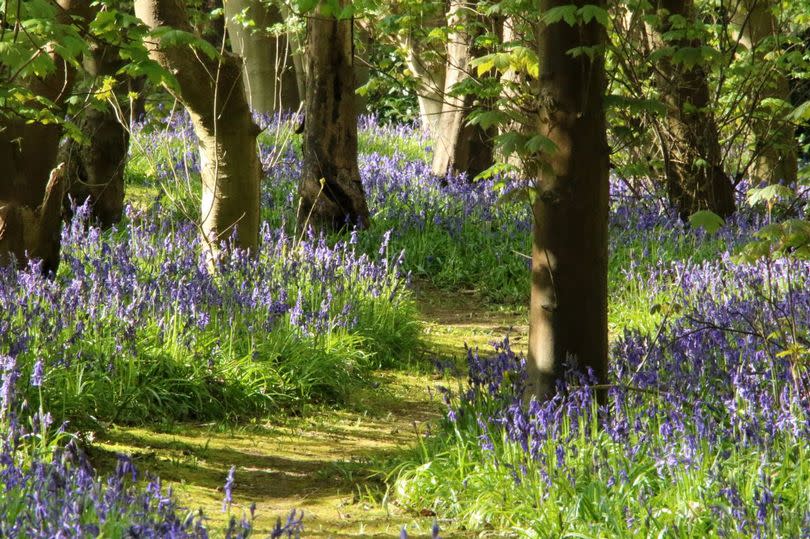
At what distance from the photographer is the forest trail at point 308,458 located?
4.25 meters

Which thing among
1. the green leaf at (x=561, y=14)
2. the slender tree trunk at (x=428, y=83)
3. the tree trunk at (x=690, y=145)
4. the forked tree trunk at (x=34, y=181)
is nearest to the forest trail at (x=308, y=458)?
the forked tree trunk at (x=34, y=181)

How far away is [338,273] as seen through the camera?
7.38m

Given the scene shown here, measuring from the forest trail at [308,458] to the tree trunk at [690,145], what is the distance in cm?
505

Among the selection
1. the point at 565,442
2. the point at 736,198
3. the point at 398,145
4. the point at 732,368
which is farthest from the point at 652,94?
the point at 398,145

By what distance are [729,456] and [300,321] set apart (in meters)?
3.42

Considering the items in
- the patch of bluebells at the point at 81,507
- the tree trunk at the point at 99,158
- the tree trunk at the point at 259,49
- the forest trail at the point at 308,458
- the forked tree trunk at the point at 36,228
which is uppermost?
the tree trunk at the point at 259,49

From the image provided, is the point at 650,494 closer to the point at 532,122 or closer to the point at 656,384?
the point at 656,384

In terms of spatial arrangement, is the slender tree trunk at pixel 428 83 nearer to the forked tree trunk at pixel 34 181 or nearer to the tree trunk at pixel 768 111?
the tree trunk at pixel 768 111

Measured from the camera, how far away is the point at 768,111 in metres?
11.1

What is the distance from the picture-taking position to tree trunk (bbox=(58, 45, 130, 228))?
9.59m

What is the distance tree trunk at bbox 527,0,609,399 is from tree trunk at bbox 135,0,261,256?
3126mm

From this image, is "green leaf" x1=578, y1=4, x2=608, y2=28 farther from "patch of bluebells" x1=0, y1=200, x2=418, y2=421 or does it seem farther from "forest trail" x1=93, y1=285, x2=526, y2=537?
"patch of bluebells" x1=0, y1=200, x2=418, y2=421

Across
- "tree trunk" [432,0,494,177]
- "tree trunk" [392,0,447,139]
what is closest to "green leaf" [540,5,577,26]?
"tree trunk" [392,0,447,139]

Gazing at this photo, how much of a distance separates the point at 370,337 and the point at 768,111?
21.4 feet
